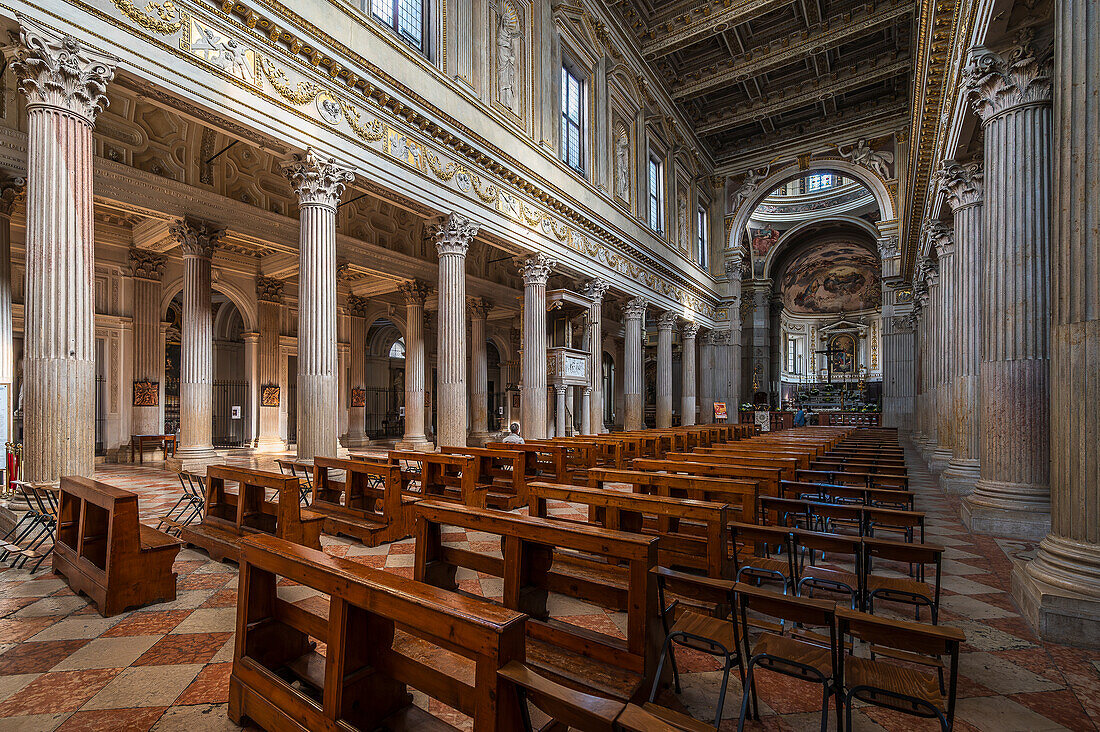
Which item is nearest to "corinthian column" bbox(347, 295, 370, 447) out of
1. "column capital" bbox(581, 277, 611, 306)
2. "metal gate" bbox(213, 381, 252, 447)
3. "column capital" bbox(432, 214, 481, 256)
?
"metal gate" bbox(213, 381, 252, 447)

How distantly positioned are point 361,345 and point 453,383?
8692 millimetres

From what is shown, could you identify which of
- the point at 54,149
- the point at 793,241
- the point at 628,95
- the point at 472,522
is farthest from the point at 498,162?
the point at 793,241

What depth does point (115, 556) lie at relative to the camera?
11.9 feet

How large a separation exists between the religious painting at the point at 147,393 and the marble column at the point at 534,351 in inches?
343

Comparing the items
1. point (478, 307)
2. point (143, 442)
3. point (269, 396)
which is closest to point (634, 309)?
point (478, 307)

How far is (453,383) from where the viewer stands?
441 inches

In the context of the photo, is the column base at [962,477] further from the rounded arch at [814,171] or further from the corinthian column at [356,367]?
the rounded arch at [814,171]

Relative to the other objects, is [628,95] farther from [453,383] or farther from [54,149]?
[54,149]

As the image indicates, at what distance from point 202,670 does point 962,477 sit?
10.2 m

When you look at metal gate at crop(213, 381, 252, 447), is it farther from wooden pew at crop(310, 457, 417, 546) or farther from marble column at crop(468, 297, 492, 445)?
wooden pew at crop(310, 457, 417, 546)

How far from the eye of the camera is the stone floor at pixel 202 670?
2.48 metres

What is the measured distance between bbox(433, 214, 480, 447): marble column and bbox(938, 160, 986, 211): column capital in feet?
27.6

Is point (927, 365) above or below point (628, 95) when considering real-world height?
below

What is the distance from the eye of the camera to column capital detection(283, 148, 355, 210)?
833 cm
